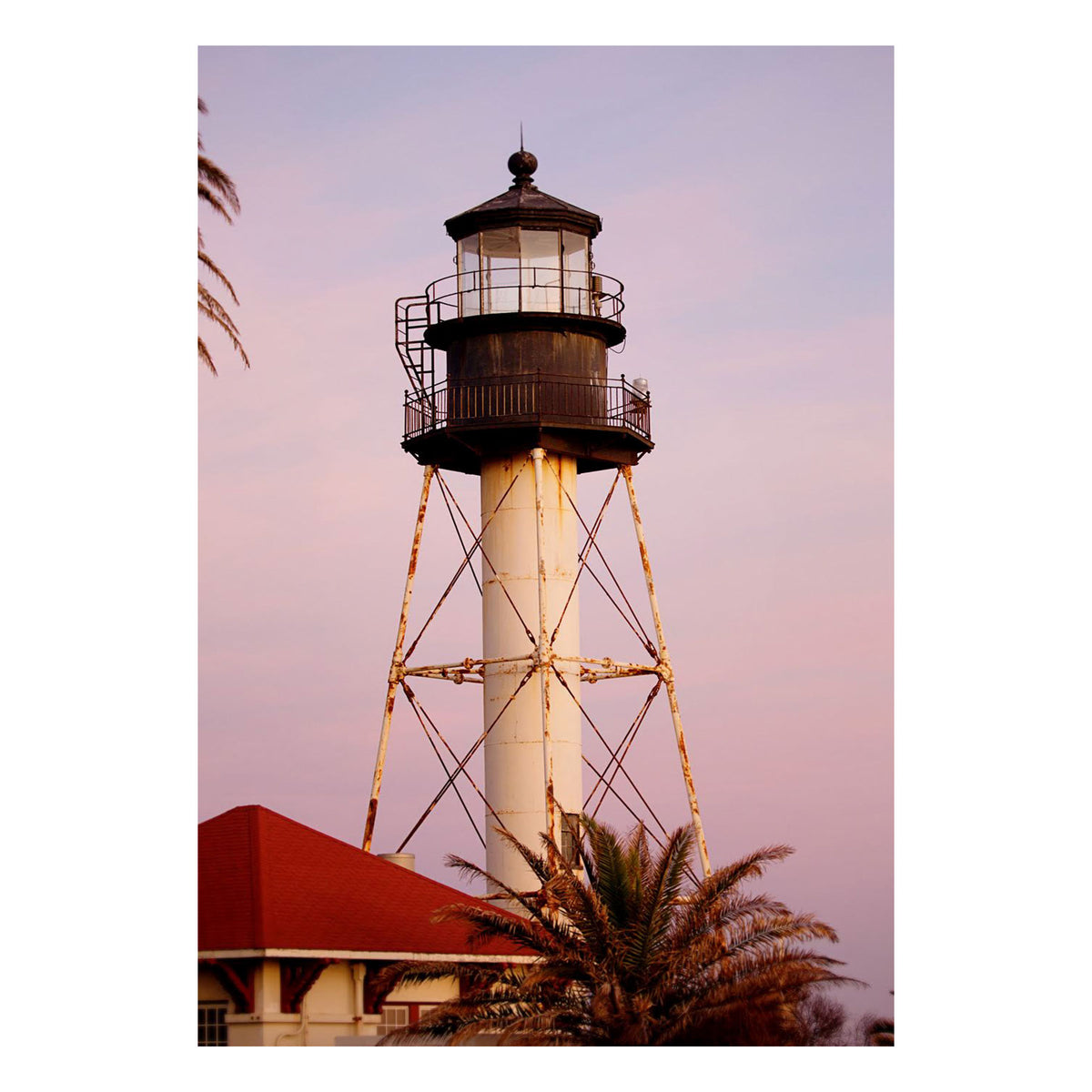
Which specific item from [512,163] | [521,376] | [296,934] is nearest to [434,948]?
[296,934]

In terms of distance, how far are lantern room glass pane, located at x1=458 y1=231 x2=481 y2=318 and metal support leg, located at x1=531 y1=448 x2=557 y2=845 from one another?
2.61m

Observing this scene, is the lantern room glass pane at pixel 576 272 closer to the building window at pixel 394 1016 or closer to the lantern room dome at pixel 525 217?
the lantern room dome at pixel 525 217

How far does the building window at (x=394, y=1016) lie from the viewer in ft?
106

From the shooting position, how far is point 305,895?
3219cm

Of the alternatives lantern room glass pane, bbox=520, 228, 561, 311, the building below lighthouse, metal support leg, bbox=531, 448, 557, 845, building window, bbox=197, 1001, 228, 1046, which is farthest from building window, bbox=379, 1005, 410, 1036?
lantern room glass pane, bbox=520, 228, 561, 311

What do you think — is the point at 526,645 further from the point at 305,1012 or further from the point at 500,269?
the point at 305,1012

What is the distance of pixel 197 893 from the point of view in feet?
104

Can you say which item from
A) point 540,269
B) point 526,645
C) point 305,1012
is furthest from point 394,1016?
point 540,269

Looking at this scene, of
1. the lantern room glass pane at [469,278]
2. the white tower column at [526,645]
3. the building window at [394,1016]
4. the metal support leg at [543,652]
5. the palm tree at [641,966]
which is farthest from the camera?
the lantern room glass pane at [469,278]

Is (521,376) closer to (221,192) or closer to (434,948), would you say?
(221,192)

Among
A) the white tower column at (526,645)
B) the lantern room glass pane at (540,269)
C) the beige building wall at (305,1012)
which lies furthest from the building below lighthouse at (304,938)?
the lantern room glass pane at (540,269)

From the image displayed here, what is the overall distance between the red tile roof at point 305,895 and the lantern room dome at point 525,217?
11.0m

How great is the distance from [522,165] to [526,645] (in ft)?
25.7

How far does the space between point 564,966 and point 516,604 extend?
10628mm
